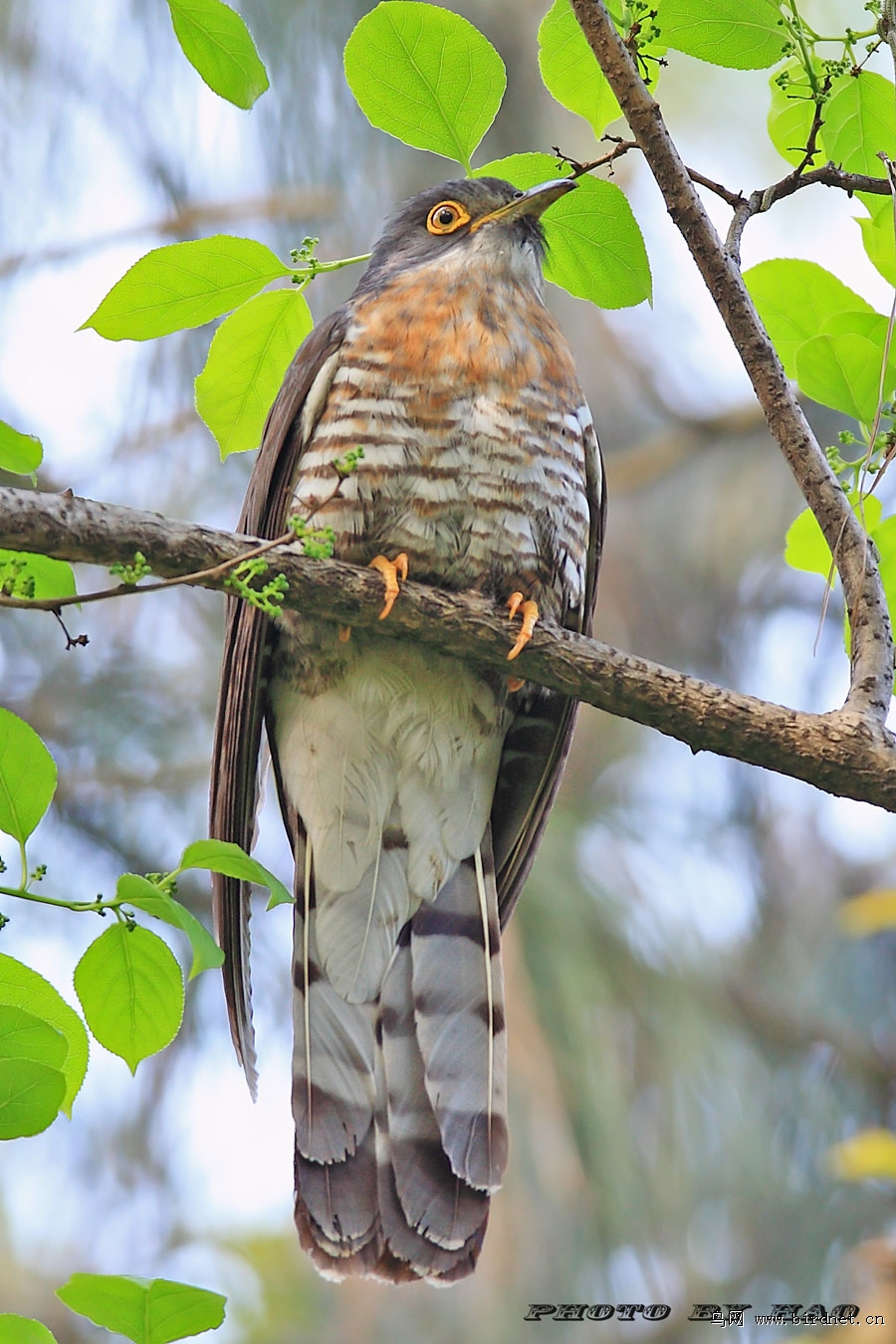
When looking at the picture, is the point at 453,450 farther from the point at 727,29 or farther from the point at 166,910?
the point at 166,910

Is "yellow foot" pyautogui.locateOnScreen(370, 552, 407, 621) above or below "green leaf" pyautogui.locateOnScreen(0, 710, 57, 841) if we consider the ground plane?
above

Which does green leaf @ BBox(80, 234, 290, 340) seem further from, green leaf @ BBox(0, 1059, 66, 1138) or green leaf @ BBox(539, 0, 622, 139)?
green leaf @ BBox(0, 1059, 66, 1138)

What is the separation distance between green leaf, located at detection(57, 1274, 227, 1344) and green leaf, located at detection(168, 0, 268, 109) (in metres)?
1.12

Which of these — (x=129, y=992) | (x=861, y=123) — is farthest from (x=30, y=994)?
(x=861, y=123)

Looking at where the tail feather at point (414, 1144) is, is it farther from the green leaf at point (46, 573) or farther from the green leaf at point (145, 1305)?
the green leaf at point (46, 573)

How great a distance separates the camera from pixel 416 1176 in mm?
1999

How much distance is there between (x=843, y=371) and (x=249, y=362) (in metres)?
0.74

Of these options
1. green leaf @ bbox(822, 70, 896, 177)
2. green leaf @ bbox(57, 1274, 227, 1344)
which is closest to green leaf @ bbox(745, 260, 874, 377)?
green leaf @ bbox(822, 70, 896, 177)

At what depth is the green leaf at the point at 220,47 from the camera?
1.24 m

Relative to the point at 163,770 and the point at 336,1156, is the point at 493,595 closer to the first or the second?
the point at 336,1156

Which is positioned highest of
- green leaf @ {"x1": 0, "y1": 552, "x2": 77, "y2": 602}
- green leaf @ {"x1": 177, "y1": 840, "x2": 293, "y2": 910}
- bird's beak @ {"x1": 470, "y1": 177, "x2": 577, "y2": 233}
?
bird's beak @ {"x1": 470, "y1": 177, "x2": 577, "y2": 233}

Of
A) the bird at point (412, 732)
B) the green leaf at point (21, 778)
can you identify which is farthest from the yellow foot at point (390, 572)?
the green leaf at point (21, 778)

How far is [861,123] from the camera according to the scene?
5.17 feet

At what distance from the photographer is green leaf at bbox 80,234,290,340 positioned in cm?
141
